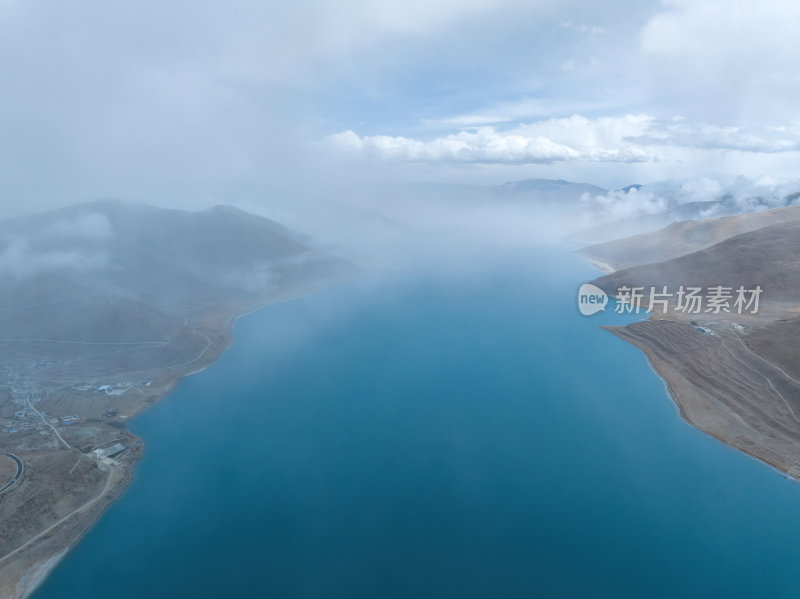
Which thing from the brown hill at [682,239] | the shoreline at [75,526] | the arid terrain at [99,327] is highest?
the brown hill at [682,239]

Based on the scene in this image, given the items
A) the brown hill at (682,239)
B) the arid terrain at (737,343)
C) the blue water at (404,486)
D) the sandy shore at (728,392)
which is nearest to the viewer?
the blue water at (404,486)

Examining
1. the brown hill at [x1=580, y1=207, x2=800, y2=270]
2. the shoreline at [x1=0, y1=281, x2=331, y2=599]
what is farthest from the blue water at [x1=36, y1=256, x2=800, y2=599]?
the brown hill at [x1=580, y1=207, x2=800, y2=270]

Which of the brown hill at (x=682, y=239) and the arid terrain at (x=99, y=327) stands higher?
the brown hill at (x=682, y=239)

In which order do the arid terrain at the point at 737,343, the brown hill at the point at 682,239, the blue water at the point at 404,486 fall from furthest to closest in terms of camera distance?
the brown hill at the point at 682,239 → the arid terrain at the point at 737,343 → the blue water at the point at 404,486

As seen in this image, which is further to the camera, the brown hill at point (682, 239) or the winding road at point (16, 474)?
the brown hill at point (682, 239)

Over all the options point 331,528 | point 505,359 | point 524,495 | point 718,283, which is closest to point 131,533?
point 331,528

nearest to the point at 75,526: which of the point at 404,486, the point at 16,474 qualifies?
the point at 16,474

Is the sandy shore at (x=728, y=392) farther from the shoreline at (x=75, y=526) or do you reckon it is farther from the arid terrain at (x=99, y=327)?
the arid terrain at (x=99, y=327)

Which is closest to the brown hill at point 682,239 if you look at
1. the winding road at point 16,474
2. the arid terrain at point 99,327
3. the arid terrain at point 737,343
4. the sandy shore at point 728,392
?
the arid terrain at point 737,343

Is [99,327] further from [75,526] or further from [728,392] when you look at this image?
[728,392]
